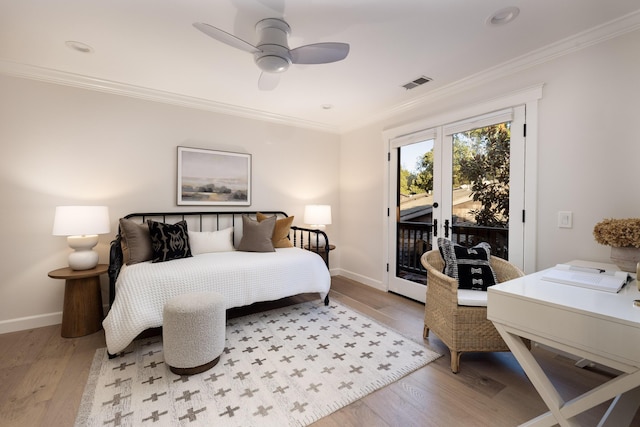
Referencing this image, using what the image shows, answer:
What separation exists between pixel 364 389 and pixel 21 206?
3.37 metres

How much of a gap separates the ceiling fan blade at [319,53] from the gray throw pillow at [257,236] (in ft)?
6.12

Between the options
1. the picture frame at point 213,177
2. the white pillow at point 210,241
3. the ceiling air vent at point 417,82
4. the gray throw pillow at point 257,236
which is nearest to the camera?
the ceiling air vent at point 417,82

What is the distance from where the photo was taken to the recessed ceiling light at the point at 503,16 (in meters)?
1.78

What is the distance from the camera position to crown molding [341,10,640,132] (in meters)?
1.87

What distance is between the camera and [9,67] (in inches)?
97.5

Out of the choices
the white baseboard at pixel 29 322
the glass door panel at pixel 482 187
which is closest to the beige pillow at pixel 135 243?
the white baseboard at pixel 29 322

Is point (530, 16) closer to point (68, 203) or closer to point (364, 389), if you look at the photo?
point (364, 389)

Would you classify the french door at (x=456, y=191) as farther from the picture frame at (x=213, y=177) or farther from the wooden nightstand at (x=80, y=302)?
the wooden nightstand at (x=80, y=302)

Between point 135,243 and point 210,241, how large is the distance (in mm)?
722

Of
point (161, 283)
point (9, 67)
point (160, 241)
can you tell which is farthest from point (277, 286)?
point (9, 67)

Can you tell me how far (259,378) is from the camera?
1.84m

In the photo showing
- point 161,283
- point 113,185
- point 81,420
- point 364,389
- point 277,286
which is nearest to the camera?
point 81,420

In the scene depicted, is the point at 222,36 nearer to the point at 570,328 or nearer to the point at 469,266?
the point at 570,328

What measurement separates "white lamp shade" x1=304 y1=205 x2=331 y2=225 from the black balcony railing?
100 centimetres
